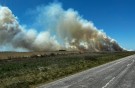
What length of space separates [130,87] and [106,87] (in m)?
1.30

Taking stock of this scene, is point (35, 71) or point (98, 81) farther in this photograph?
point (35, 71)

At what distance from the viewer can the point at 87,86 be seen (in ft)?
56.6

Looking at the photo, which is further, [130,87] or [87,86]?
[87,86]

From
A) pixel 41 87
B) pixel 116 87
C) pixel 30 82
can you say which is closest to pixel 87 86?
pixel 116 87

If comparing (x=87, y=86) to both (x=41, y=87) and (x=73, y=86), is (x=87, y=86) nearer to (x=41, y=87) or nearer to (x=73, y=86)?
(x=73, y=86)

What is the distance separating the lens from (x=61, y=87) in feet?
56.8

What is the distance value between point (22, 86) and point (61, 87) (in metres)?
3.13

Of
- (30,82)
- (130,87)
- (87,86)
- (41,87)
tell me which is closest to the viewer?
(130,87)

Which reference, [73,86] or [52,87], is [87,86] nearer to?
[73,86]

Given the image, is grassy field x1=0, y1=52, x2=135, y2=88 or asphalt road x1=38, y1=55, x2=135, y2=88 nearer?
asphalt road x1=38, y1=55, x2=135, y2=88

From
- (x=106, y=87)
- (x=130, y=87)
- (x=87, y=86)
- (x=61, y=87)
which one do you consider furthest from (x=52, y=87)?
(x=130, y=87)

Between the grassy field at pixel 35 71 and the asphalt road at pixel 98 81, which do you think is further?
the grassy field at pixel 35 71

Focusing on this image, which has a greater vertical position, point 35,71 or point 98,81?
point 35,71

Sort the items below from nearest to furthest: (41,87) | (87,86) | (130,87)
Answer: (130,87) → (87,86) → (41,87)
